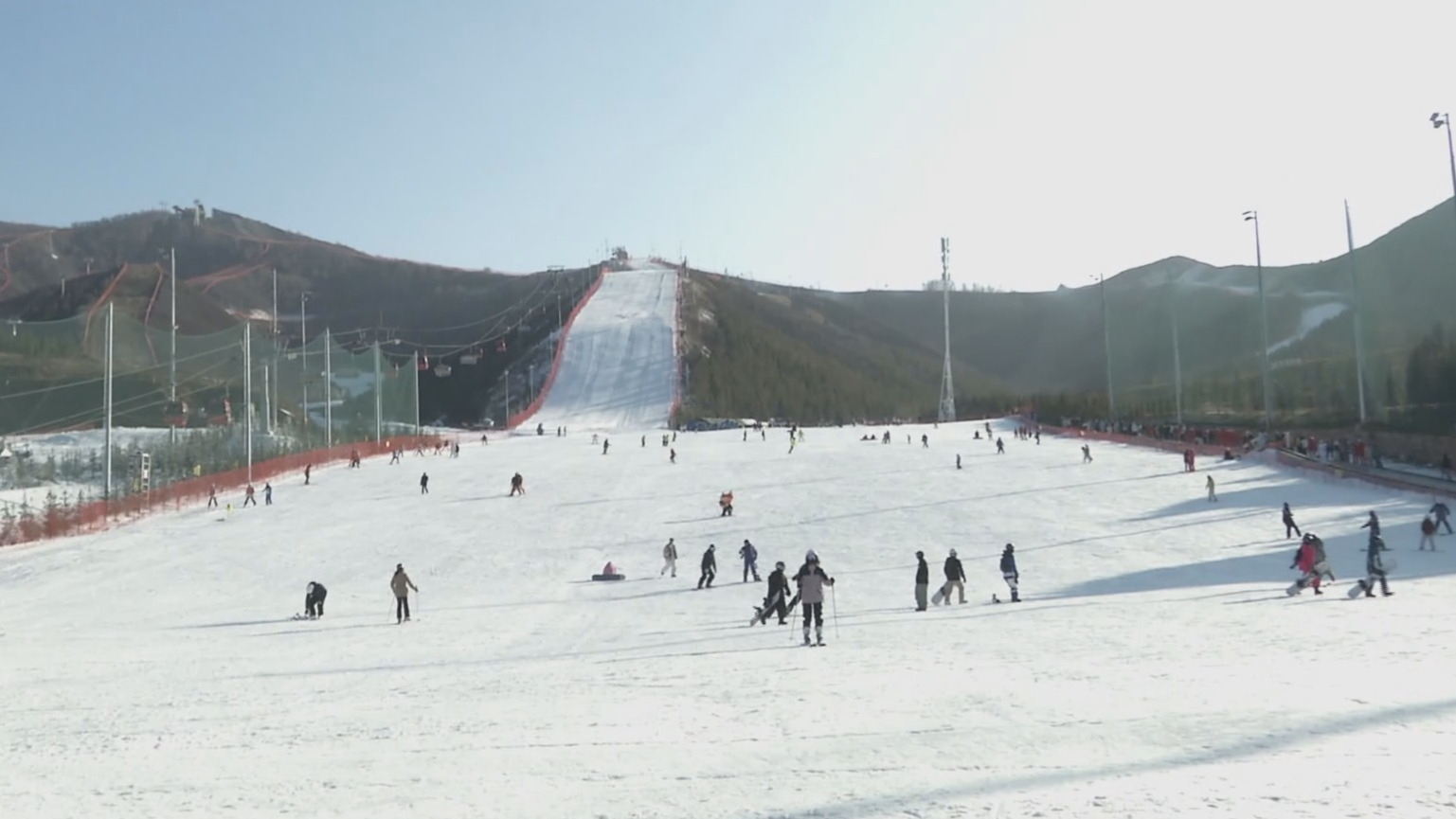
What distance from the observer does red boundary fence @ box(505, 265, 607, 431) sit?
257ft

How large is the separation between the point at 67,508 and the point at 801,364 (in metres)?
81.4

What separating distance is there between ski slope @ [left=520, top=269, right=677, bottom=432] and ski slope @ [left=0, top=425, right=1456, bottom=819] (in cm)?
4765

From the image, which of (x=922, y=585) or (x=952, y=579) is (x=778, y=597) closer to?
(x=922, y=585)

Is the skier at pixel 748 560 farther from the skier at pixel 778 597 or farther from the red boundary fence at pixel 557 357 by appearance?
the red boundary fence at pixel 557 357

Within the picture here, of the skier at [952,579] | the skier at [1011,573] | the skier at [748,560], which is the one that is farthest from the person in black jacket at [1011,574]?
the skier at [748,560]

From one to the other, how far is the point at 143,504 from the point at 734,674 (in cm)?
2905

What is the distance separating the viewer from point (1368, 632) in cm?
1288

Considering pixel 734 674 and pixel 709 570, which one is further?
pixel 709 570

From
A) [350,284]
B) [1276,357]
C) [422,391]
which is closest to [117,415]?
[422,391]

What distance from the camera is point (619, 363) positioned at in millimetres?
96125

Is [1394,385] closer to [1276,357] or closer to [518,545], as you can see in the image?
[1276,357]

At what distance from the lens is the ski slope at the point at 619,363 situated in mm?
80625

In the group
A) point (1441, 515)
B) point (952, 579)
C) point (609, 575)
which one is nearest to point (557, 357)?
point (609, 575)

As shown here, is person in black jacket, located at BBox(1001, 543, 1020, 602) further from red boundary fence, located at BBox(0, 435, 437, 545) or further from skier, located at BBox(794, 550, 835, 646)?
red boundary fence, located at BBox(0, 435, 437, 545)
